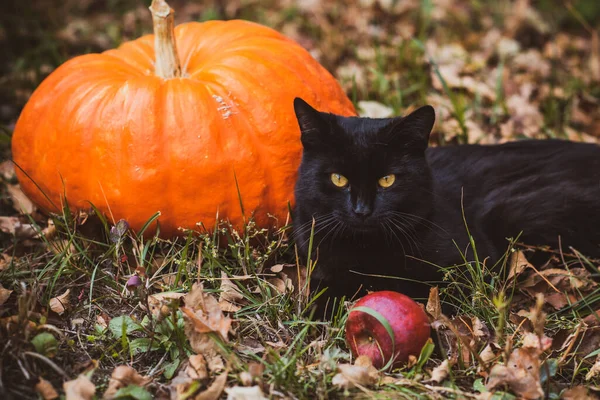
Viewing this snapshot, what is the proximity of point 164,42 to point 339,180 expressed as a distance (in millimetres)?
1161

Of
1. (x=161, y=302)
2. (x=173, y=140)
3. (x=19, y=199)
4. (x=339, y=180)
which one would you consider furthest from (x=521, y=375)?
(x=19, y=199)

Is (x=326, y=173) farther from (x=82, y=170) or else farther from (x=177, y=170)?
(x=82, y=170)

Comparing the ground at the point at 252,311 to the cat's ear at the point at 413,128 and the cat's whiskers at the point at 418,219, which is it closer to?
the cat's whiskers at the point at 418,219

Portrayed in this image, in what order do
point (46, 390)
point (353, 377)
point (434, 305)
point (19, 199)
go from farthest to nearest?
1. point (19, 199)
2. point (434, 305)
3. point (353, 377)
4. point (46, 390)

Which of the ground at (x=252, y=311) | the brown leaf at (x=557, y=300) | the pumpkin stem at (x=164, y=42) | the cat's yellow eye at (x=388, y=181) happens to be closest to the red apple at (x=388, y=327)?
the ground at (x=252, y=311)

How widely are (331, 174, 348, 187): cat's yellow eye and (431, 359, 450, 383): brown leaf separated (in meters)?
0.77

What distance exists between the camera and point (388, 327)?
2061mm

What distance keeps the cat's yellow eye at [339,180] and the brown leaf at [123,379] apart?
1.03m

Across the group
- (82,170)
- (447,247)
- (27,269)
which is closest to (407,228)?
(447,247)

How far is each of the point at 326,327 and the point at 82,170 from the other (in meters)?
1.34

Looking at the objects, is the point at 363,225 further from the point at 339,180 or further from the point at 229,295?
the point at 229,295

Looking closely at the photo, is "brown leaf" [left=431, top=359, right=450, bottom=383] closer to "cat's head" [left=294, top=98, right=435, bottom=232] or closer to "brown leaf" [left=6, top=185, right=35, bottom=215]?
"cat's head" [left=294, top=98, right=435, bottom=232]

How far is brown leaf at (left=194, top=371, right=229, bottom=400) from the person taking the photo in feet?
6.50

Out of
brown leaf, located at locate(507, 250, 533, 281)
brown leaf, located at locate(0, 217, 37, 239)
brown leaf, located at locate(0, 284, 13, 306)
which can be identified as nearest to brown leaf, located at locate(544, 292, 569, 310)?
brown leaf, located at locate(507, 250, 533, 281)
